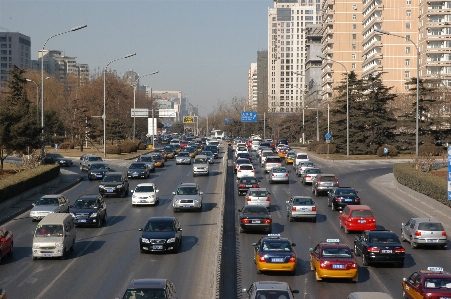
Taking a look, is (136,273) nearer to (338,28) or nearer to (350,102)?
(350,102)

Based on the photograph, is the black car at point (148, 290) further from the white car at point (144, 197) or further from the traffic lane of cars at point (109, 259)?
the white car at point (144, 197)

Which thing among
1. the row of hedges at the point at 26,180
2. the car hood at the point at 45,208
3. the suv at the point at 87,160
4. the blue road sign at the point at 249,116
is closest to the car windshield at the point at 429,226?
the car hood at the point at 45,208

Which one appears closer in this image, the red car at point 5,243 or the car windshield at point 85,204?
the red car at point 5,243

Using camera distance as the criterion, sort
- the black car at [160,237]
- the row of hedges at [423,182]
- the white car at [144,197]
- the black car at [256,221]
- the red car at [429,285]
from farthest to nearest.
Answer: the white car at [144,197], the row of hedges at [423,182], the black car at [256,221], the black car at [160,237], the red car at [429,285]

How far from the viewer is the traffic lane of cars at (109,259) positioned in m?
19.8

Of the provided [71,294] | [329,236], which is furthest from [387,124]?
[71,294]

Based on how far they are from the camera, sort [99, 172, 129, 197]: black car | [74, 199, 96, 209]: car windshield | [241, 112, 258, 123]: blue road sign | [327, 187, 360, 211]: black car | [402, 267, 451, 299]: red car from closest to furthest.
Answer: [402, 267, 451, 299]: red car → [74, 199, 96, 209]: car windshield → [327, 187, 360, 211]: black car → [99, 172, 129, 197]: black car → [241, 112, 258, 123]: blue road sign

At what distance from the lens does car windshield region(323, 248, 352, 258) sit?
2091cm

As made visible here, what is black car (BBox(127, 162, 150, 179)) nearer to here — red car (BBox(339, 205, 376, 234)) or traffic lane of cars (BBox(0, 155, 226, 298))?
traffic lane of cars (BBox(0, 155, 226, 298))

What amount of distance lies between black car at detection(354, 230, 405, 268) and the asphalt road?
1.23 feet

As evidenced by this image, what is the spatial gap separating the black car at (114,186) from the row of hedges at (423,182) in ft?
63.4

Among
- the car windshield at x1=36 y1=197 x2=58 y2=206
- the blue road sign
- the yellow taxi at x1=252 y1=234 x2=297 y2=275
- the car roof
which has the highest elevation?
the blue road sign

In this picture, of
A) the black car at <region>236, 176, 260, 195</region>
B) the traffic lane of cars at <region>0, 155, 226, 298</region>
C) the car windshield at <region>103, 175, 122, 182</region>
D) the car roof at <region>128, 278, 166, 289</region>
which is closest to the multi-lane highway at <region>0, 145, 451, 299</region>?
the traffic lane of cars at <region>0, 155, 226, 298</region>

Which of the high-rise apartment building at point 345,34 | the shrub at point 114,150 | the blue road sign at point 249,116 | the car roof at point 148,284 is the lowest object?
the car roof at point 148,284
